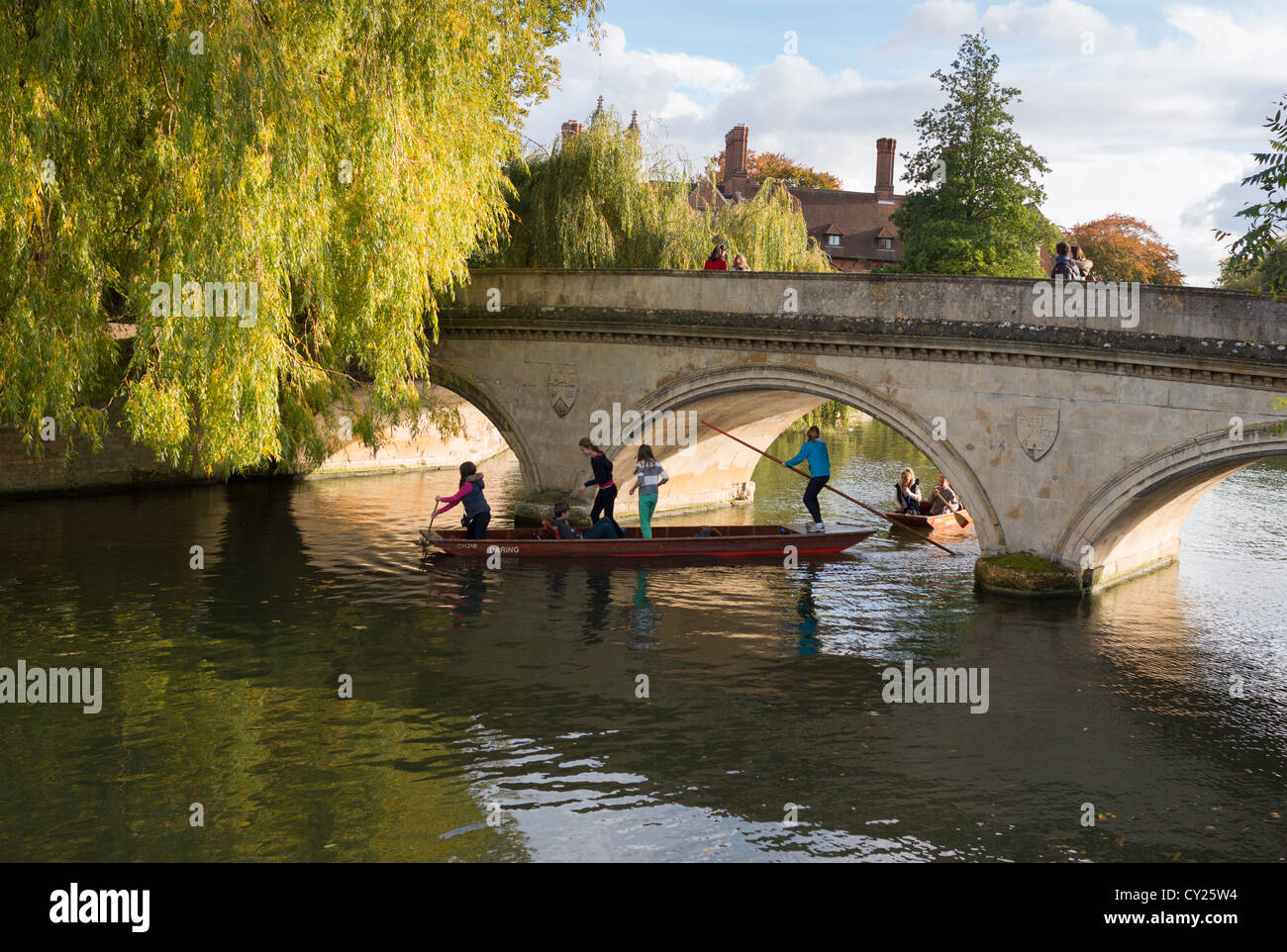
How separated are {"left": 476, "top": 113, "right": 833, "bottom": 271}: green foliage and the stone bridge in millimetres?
1767

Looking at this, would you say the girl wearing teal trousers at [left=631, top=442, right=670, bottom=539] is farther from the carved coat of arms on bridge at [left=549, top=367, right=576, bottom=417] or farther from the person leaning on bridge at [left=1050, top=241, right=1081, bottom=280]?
the person leaning on bridge at [left=1050, top=241, right=1081, bottom=280]

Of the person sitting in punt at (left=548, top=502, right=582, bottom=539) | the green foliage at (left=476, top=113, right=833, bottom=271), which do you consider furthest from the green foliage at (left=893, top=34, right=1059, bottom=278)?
the person sitting in punt at (left=548, top=502, right=582, bottom=539)

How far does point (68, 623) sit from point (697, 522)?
10.1m

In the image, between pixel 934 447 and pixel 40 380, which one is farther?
pixel 934 447

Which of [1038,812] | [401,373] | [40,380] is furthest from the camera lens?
[401,373]

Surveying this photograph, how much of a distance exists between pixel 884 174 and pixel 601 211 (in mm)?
36631

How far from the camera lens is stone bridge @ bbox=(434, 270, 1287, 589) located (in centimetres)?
1176

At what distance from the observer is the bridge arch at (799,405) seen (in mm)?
13516

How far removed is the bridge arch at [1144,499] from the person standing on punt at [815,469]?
11.9 ft

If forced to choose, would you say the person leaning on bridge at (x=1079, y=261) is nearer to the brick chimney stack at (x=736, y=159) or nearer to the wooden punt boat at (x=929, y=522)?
the wooden punt boat at (x=929, y=522)
